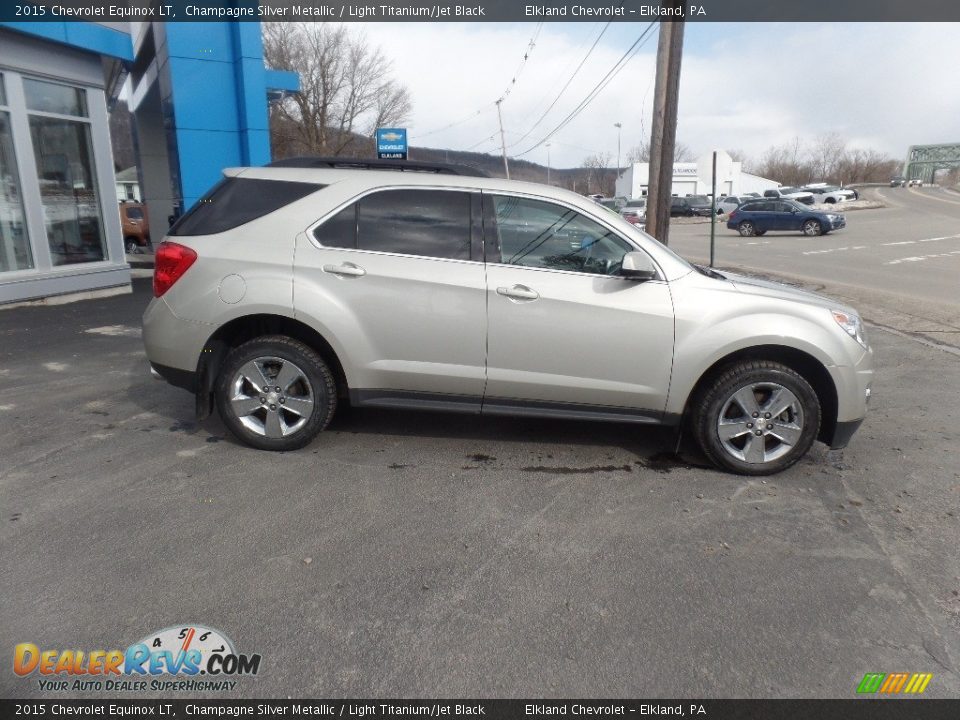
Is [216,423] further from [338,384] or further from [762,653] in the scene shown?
[762,653]

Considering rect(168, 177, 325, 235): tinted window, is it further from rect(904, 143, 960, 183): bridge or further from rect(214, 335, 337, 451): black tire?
rect(904, 143, 960, 183): bridge

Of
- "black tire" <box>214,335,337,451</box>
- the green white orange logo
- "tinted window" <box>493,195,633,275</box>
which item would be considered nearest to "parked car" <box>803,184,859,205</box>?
"tinted window" <box>493,195,633,275</box>

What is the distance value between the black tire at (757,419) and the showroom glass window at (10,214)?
35.2 ft

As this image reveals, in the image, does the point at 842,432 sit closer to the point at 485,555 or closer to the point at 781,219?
the point at 485,555

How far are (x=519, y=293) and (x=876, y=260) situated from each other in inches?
720

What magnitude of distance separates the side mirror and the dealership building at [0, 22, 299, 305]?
32.5ft

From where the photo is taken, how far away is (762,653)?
261 cm

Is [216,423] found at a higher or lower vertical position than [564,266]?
lower

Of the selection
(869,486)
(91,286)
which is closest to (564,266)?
(869,486)

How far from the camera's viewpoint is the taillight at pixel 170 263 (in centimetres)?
433

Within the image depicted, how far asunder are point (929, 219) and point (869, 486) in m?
39.7
